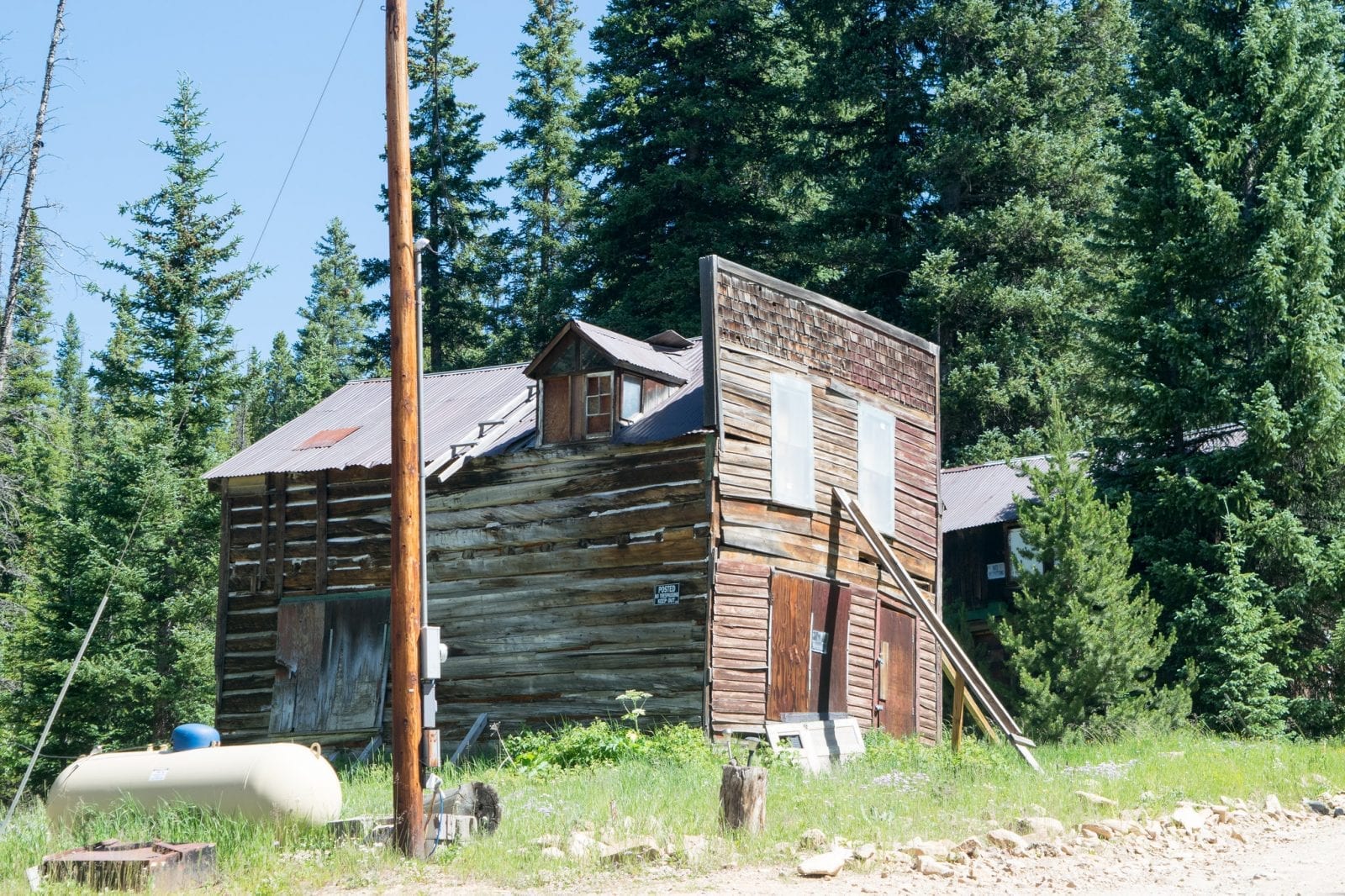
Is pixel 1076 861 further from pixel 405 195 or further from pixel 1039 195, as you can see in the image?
pixel 1039 195

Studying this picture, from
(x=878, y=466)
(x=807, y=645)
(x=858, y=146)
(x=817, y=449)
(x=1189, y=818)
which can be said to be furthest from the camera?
(x=858, y=146)

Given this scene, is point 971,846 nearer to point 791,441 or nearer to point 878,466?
point 791,441

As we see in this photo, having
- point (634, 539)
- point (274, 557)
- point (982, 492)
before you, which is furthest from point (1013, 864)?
point (982, 492)

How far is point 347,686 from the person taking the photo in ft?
75.4

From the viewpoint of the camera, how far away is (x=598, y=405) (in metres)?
21.7

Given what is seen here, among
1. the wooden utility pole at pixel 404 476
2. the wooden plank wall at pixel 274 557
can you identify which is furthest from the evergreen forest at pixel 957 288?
the wooden utility pole at pixel 404 476

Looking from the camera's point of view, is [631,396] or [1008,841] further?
[631,396]

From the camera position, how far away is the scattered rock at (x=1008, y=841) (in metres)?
12.6

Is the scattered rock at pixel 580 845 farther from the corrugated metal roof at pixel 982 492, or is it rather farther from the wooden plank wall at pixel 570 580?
the corrugated metal roof at pixel 982 492

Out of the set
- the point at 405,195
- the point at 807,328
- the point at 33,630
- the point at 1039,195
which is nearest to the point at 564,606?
the point at 807,328

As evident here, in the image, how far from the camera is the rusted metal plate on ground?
11.2 meters

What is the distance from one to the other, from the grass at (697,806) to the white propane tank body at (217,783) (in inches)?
8.0

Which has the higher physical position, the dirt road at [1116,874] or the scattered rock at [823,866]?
the scattered rock at [823,866]

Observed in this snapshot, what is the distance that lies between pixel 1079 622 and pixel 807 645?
5.52m
